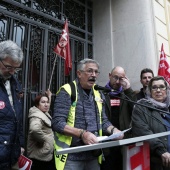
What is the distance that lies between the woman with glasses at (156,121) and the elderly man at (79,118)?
1.05 feet

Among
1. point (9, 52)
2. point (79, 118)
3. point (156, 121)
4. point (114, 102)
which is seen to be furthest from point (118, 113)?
A: point (9, 52)

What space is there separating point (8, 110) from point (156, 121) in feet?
5.08

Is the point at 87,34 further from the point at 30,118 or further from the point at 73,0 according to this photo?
the point at 30,118

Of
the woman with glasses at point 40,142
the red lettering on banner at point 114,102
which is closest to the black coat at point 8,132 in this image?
the woman with glasses at point 40,142

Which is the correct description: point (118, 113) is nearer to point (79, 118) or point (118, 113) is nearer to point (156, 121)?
point (156, 121)

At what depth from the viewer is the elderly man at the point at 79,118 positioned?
6.59 ft

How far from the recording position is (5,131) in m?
1.88

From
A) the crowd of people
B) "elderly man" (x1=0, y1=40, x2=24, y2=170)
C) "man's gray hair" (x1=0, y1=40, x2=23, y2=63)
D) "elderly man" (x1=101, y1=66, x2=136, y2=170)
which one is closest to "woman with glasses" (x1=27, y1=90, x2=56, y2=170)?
the crowd of people

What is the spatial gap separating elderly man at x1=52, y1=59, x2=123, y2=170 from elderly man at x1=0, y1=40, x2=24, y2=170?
0.38m

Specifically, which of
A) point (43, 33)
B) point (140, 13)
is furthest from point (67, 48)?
point (140, 13)

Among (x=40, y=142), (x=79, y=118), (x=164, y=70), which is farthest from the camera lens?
(x=164, y=70)

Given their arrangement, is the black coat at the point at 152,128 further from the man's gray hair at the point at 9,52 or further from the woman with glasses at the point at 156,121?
the man's gray hair at the point at 9,52

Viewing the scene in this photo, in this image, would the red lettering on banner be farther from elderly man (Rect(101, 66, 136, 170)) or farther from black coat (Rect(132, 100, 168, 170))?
black coat (Rect(132, 100, 168, 170))

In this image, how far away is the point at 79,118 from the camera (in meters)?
2.15
